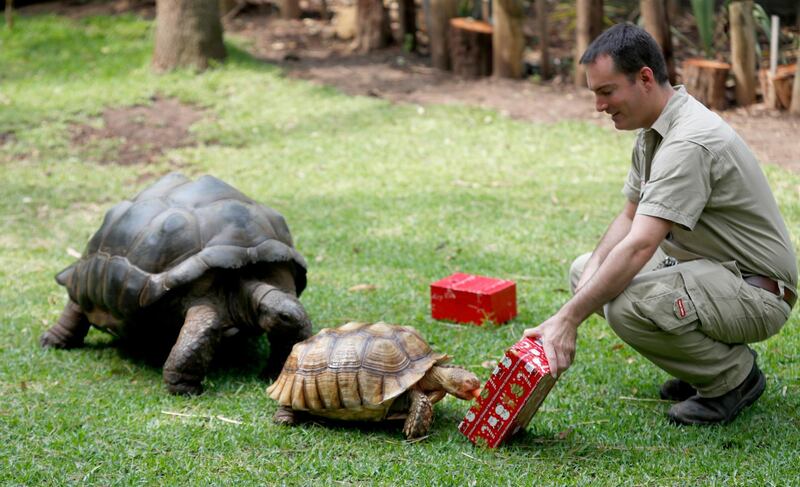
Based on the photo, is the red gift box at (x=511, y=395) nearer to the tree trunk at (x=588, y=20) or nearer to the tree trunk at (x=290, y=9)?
the tree trunk at (x=588, y=20)

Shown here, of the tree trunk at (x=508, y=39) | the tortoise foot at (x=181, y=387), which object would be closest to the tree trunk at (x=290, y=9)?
the tree trunk at (x=508, y=39)

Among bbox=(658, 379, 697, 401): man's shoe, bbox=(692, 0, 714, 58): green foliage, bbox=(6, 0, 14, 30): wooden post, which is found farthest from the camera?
bbox=(6, 0, 14, 30): wooden post

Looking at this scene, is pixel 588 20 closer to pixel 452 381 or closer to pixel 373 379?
pixel 452 381

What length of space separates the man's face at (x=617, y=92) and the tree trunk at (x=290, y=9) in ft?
40.6

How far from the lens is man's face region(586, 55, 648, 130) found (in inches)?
143

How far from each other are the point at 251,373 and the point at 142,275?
72cm

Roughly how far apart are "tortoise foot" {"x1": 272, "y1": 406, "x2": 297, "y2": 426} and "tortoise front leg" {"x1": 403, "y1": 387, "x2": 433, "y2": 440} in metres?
0.50

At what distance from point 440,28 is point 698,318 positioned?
9173mm

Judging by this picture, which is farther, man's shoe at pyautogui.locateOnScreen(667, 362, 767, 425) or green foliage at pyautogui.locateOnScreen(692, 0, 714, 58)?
green foliage at pyautogui.locateOnScreen(692, 0, 714, 58)

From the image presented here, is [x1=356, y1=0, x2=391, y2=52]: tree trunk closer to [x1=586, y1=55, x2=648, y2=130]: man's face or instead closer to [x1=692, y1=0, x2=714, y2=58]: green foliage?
[x1=692, y1=0, x2=714, y2=58]: green foliage

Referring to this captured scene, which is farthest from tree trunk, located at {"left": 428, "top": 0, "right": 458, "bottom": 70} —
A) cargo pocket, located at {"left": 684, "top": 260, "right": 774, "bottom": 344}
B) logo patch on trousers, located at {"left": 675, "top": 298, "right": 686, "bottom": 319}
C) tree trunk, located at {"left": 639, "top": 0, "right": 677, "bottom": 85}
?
logo patch on trousers, located at {"left": 675, "top": 298, "right": 686, "bottom": 319}

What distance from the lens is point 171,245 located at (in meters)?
4.66

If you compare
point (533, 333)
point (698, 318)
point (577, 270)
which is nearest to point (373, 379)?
point (533, 333)

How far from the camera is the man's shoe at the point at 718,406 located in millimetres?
3840
